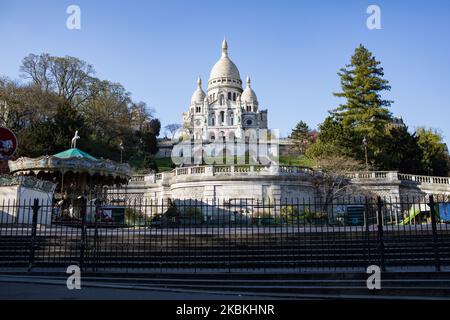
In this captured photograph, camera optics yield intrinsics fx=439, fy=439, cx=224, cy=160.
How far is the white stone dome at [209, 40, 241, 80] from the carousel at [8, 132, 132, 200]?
103 metres

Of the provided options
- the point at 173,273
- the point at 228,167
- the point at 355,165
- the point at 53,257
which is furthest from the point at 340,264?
the point at 355,165

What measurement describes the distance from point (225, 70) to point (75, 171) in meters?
108

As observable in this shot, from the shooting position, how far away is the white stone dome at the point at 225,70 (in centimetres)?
13100

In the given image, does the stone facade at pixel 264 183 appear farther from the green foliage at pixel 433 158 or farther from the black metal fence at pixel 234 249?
the black metal fence at pixel 234 249

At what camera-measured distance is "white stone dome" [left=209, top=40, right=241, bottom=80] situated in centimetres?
13100

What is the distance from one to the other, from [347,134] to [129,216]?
2864 centimetres

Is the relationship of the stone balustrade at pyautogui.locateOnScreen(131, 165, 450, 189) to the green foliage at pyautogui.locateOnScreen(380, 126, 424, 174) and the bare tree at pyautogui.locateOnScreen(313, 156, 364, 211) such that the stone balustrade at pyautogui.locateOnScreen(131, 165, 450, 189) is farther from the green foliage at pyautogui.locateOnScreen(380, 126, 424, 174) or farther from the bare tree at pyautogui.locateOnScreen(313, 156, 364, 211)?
the green foliage at pyautogui.locateOnScreen(380, 126, 424, 174)

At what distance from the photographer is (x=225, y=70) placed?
131 meters

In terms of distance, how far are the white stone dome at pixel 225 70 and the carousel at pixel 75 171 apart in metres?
103

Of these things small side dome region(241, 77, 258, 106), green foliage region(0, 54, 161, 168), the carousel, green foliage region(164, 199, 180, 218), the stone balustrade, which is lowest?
green foliage region(164, 199, 180, 218)

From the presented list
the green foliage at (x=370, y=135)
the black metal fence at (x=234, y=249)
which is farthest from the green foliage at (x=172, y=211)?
the green foliage at (x=370, y=135)

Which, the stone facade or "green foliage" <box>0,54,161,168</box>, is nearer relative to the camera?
the stone facade

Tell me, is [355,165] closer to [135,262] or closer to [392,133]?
[392,133]

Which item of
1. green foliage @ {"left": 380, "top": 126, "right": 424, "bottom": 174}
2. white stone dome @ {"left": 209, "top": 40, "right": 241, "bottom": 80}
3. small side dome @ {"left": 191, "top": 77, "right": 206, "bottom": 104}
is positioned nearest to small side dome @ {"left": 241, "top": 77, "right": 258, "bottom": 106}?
white stone dome @ {"left": 209, "top": 40, "right": 241, "bottom": 80}
